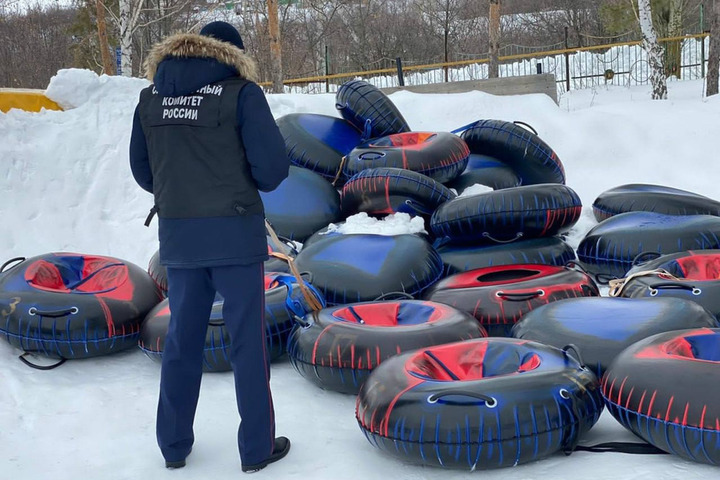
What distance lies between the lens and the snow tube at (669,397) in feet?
8.40

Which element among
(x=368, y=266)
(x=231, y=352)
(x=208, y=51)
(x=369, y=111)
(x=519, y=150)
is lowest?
(x=368, y=266)

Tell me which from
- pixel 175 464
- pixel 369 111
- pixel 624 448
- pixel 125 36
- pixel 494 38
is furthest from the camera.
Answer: pixel 125 36

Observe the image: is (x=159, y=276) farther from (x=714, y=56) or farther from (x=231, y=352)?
(x=714, y=56)

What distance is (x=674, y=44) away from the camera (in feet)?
59.1

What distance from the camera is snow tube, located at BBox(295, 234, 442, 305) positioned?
14.9 ft

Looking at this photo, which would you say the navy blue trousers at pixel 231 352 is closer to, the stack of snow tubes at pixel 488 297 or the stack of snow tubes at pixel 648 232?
the stack of snow tubes at pixel 488 297

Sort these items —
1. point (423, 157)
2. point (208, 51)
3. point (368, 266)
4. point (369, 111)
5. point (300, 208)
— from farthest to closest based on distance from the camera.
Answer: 1. point (369, 111)
2. point (423, 157)
3. point (300, 208)
4. point (368, 266)
5. point (208, 51)

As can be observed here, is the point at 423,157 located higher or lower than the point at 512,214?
higher

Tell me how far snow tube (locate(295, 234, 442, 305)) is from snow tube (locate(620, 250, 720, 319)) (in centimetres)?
120

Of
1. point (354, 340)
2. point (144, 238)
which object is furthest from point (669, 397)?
point (144, 238)

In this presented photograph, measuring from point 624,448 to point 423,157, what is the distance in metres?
3.53

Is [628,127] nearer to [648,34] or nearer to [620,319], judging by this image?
[648,34]

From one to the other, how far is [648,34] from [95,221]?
8766mm

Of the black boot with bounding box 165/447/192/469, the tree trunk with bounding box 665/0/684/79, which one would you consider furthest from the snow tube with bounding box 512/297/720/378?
the tree trunk with bounding box 665/0/684/79
